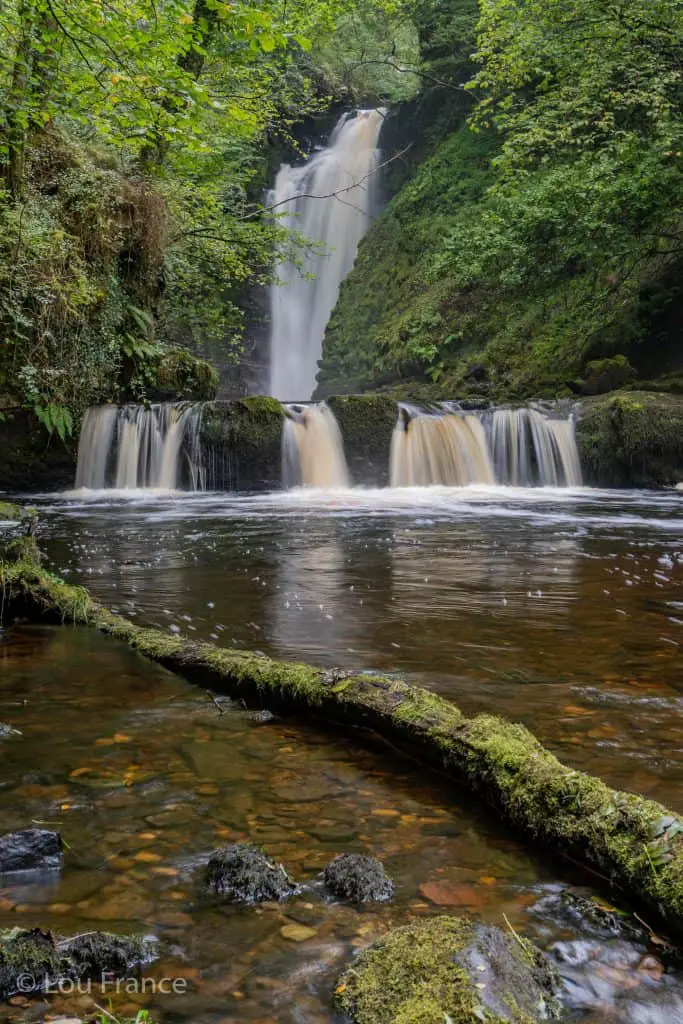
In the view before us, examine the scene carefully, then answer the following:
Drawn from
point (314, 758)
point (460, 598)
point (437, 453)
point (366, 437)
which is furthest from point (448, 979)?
point (437, 453)

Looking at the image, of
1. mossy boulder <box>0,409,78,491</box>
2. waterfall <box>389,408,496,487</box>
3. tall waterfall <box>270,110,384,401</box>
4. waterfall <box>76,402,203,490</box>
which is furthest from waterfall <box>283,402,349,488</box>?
tall waterfall <box>270,110,384,401</box>

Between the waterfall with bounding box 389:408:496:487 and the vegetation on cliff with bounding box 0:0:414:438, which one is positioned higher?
the vegetation on cliff with bounding box 0:0:414:438

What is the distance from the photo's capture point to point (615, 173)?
1859 centimetres

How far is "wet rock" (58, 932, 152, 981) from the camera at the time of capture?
5.83ft

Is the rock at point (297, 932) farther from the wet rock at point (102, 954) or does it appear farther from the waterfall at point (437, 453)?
the waterfall at point (437, 453)

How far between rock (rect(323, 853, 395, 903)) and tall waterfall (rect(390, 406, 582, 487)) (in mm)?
15698

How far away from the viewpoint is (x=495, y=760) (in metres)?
2.66

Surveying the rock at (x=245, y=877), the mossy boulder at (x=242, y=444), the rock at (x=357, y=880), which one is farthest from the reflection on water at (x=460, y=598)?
the mossy boulder at (x=242, y=444)

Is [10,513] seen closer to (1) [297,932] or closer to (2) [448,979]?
(1) [297,932]

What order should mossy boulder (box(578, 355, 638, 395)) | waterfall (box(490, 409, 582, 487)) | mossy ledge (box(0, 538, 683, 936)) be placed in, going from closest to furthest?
mossy ledge (box(0, 538, 683, 936))
waterfall (box(490, 409, 582, 487))
mossy boulder (box(578, 355, 638, 395))

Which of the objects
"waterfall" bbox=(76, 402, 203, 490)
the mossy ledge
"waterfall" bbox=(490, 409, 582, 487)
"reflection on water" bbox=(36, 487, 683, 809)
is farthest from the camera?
"waterfall" bbox=(490, 409, 582, 487)

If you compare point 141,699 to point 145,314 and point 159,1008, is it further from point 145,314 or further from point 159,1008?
point 145,314

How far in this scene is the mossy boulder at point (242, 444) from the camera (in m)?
17.1

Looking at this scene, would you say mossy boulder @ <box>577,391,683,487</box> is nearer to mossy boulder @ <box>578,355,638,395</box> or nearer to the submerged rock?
mossy boulder @ <box>578,355,638,395</box>
